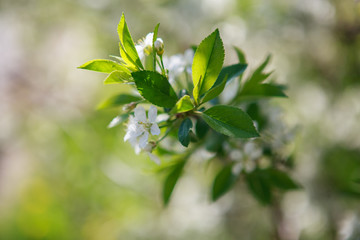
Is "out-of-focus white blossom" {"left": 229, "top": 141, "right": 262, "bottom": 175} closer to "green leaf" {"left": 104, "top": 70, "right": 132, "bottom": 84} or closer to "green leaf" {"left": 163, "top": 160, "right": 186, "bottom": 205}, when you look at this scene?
"green leaf" {"left": 163, "top": 160, "right": 186, "bottom": 205}

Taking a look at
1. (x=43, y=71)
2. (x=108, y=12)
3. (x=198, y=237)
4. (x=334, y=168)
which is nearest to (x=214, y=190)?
(x=334, y=168)

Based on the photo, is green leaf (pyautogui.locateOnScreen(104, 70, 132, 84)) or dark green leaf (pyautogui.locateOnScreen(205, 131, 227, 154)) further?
dark green leaf (pyautogui.locateOnScreen(205, 131, 227, 154))

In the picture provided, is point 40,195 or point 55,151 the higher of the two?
point 55,151

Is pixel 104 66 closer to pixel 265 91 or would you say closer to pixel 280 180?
pixel 265 91

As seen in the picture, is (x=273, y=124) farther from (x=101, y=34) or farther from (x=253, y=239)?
(x=101, y=34)

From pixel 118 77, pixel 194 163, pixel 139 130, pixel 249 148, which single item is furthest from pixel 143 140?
pixel 194 163

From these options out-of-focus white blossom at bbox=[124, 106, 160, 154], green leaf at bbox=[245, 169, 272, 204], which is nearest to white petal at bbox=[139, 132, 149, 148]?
out-of-focus white blossom at bbox=[124, 106, 160, 154]
